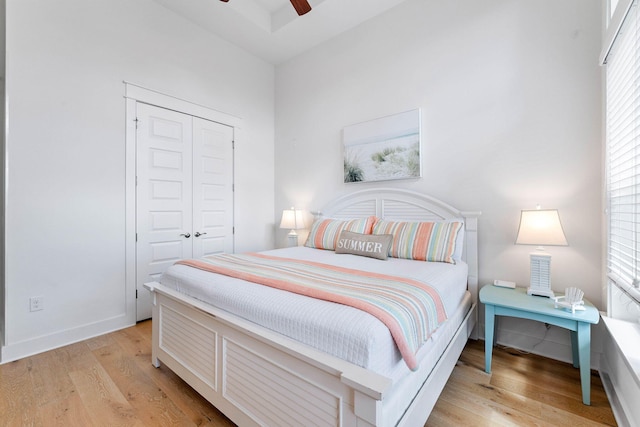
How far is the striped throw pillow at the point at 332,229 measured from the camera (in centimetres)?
273

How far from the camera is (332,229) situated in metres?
2.91

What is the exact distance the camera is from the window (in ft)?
4.48

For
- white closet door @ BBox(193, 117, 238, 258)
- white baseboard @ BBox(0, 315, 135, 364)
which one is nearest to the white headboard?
white closet door @ BBox(193, 117, 238, 258)

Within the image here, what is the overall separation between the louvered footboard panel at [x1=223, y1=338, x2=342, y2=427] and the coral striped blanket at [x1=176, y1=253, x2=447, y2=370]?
1.06 ft

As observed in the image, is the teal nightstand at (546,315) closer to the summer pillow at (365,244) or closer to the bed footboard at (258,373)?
the summer pillow at (365,244)

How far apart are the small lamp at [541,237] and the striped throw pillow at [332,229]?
1.22 metres

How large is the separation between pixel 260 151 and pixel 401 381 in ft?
11.6

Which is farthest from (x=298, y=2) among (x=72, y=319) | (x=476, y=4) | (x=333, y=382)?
(x=72, y=319)

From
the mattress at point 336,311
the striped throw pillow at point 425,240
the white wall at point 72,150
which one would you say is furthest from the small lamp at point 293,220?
the white wall at point 72,150

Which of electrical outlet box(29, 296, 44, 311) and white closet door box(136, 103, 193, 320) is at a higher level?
white closet door box(136, 103, 193, 320)

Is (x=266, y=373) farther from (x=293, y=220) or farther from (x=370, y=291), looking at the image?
(x=293, y=220)

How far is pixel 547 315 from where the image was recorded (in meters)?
1.71

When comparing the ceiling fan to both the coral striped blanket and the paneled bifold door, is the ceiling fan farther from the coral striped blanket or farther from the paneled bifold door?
the coral striped blanket

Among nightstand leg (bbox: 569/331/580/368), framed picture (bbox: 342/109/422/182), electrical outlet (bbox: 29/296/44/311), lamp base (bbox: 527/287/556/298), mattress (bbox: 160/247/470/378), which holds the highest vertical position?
framed picture (bbox: 342/109/422/182)
